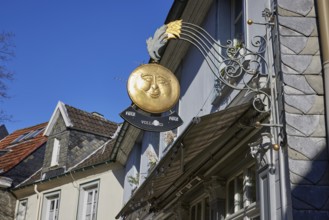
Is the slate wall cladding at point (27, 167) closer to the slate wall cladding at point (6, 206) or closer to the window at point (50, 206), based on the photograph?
the slate wall cladding at point (6, 206)

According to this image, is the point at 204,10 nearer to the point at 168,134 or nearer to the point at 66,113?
the point at 168,134

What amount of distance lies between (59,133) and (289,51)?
15.5 metres

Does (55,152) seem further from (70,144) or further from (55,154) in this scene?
(70,144)

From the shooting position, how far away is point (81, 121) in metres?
20.3

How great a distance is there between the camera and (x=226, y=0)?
28.4 feet

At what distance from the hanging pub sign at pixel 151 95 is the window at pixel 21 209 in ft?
45.2

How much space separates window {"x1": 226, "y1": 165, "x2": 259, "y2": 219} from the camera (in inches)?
261

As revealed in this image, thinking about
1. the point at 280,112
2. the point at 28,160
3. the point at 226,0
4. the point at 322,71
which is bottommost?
the point at 280,112

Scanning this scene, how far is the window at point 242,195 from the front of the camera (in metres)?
6.64

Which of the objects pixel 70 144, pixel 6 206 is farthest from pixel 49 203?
pixel 6 206

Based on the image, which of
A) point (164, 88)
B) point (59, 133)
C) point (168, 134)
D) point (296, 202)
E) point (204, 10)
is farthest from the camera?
point (59, 133)

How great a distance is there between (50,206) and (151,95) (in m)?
12.7

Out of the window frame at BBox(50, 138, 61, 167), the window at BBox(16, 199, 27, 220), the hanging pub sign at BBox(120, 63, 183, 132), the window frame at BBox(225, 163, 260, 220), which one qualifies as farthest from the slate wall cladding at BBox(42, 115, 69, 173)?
the window frame at BBox(225, 163, 260, 220)

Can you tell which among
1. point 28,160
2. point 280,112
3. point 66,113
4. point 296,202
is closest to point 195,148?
point 280,112
